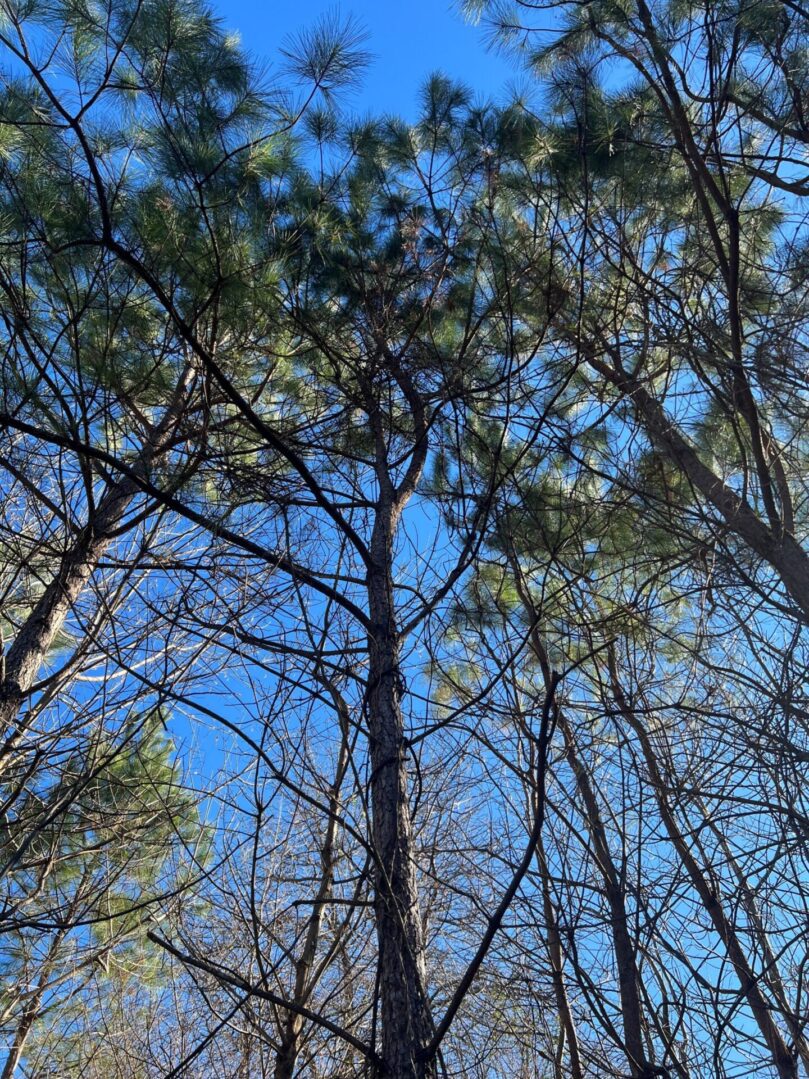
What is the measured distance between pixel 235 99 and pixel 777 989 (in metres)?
4.11

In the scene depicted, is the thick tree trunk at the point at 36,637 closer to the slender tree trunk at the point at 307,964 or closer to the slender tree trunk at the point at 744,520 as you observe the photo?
the slender tree trunk at the point at 307,964

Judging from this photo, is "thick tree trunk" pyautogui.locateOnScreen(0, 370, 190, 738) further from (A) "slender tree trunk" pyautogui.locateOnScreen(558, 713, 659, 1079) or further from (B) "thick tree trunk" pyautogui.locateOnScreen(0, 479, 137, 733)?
(A) "slender tree trunk" pyautogui.locateOnScreen(558, 713, 659, 1079)

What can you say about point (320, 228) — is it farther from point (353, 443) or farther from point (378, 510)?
point (378, 510)

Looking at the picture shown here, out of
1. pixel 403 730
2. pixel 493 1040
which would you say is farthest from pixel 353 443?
pixel 493 1040

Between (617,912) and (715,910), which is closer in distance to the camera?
(715,910)

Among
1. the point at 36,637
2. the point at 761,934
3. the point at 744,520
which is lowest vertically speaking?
the point at 761,934


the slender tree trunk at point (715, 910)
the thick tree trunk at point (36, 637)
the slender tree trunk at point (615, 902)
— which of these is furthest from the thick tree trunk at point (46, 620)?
the slender tree trunk at point (715, 910)

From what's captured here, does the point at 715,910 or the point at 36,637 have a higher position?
the point at 36,637

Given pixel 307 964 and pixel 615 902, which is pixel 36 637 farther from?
pixel 615 902

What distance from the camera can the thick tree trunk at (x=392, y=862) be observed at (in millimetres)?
2113

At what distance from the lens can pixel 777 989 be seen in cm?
256

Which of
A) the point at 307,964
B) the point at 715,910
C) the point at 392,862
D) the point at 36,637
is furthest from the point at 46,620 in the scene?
the point at 715,910

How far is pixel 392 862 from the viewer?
8.19ft

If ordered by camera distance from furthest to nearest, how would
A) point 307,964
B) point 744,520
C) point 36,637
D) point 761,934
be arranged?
point 307,964 < point 36,637 < point 744,520 < point 761,934
